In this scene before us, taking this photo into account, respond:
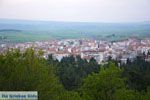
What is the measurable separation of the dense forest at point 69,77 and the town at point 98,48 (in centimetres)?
20

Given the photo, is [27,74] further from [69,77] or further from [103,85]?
[69,77]

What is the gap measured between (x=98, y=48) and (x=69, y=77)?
1385mm

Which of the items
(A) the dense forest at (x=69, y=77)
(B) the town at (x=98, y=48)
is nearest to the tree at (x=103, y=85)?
(A) the dense forest at (x=69, y=77)

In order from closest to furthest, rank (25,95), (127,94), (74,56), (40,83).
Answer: (25,95)
(40,83)
(127,94)
(74,56)

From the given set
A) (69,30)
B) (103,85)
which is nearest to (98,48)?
(69,30)

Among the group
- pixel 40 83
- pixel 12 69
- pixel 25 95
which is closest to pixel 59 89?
pixel 40 83

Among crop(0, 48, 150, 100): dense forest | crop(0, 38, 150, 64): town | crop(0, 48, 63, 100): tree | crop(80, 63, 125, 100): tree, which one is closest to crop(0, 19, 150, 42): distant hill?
crop(0, 38, 150, 64): town

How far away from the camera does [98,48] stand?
36.3ft

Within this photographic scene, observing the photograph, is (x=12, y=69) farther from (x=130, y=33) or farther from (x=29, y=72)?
(x=130, y=33)

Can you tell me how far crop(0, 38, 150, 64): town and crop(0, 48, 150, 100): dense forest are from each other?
20 cm

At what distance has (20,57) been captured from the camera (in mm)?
8062

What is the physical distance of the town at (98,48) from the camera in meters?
10.8

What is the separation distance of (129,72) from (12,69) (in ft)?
16.8

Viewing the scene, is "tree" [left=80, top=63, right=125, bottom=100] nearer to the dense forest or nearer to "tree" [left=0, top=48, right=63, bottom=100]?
the dense forest
